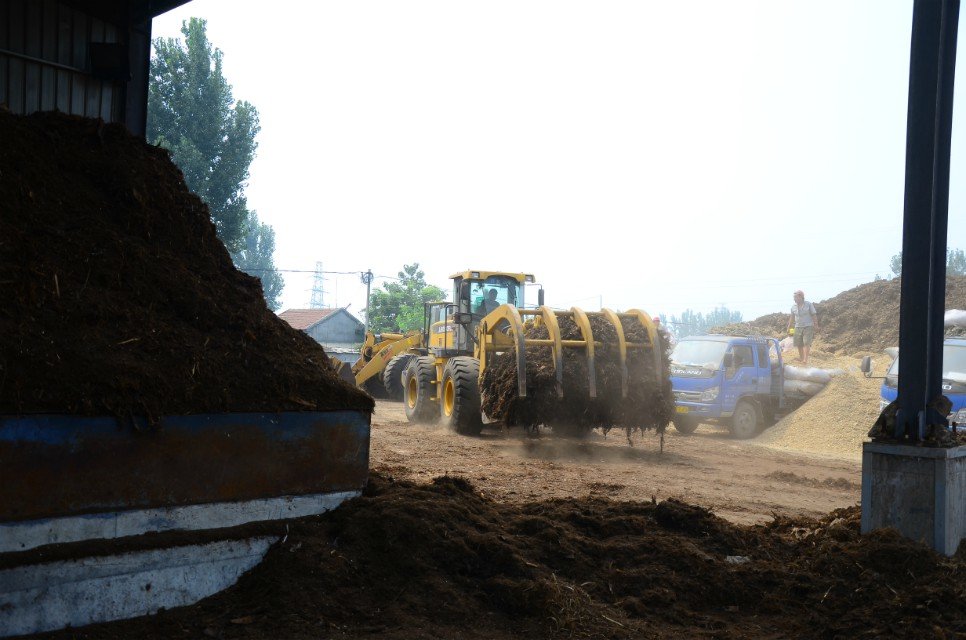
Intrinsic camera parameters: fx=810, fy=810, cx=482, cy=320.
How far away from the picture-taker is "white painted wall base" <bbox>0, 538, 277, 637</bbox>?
11.6 ft

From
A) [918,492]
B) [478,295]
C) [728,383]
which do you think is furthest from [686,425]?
[918,492]

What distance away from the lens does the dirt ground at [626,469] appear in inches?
349

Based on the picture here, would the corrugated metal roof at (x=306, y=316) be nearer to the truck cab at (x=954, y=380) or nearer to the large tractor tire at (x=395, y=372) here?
the large tractor tire at (x=395, y=372)

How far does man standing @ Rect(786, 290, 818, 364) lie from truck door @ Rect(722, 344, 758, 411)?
10.7ft

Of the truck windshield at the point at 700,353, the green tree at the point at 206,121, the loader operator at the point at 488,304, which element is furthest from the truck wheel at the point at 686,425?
the green tree at the point at 206,121

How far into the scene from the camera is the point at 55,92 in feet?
24.3

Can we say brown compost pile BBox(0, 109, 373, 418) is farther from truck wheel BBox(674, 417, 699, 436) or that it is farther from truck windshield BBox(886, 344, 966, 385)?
truck wheel BBox(674, 417, 699, 436)

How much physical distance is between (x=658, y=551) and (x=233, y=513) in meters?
2.65

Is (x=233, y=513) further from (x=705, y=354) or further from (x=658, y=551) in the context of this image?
(x=705, y=354)

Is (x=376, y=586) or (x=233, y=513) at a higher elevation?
(x=233, y=513)

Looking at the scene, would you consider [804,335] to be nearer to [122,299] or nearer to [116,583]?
[122,299]

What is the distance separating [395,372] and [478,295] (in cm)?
570

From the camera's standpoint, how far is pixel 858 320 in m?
24.0

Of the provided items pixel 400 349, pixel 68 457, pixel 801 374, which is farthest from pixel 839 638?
pixel 400 349
